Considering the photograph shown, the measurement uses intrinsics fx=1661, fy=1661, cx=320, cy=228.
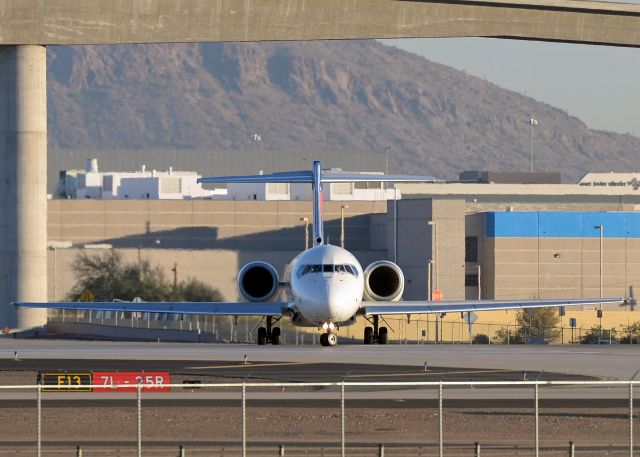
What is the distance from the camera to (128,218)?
149 metres

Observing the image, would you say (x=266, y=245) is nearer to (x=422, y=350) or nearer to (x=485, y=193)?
(x=485, y=193)

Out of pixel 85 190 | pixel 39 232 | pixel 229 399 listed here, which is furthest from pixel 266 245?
pixel 229 399

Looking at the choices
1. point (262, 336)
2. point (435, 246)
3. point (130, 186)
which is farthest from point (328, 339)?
point (130, 186)

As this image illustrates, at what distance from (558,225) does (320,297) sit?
9340 centimetres

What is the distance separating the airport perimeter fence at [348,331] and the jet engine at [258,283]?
33.0ft

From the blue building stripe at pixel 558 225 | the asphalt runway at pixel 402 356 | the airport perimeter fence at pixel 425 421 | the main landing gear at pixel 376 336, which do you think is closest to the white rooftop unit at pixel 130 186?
the blue building stripe at pixel 558 225

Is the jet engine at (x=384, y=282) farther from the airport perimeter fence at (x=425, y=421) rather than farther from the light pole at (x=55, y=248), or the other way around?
the light pole at (x=55, y=248)

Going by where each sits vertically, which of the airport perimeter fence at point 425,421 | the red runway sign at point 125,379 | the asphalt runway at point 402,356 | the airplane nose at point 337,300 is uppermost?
the airplane nose at point 337,300

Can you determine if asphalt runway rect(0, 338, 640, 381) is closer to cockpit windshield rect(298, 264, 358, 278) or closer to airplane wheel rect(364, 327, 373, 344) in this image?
airplane wheel rect(364, 327, 373, 344)

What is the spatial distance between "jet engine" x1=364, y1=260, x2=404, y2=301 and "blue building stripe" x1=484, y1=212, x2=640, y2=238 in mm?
85428

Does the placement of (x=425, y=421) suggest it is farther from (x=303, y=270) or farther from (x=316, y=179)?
(x=316, y=179)

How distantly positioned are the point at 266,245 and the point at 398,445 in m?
120

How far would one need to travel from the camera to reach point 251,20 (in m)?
66.7

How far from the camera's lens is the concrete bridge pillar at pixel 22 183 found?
2709 inches
